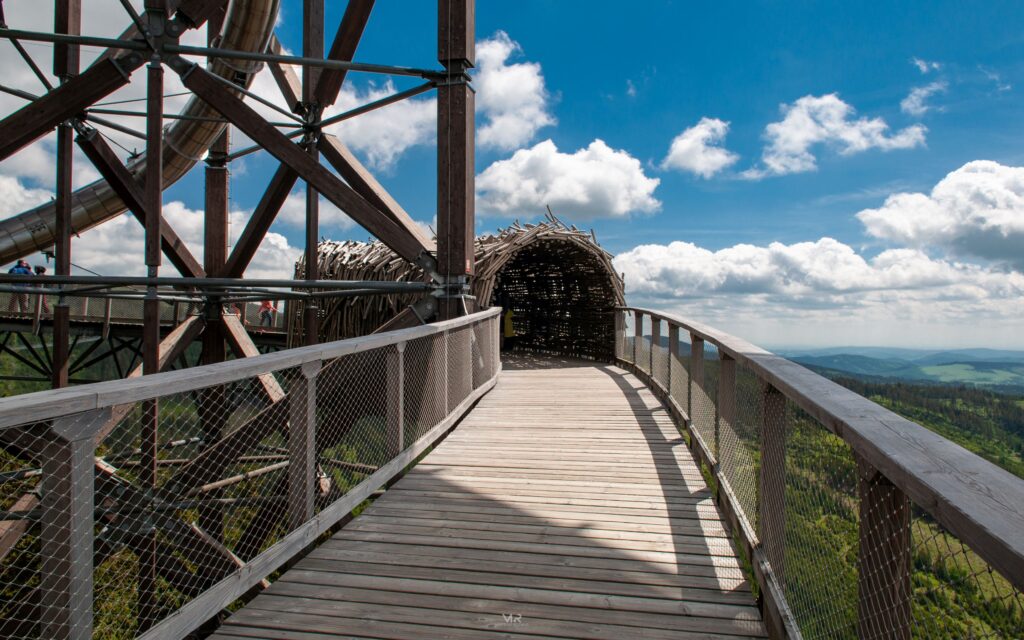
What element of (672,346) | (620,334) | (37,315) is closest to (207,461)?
(672,346)

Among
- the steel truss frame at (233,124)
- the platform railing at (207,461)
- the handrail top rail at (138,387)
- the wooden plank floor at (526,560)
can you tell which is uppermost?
the steel truss frame at (233,124)

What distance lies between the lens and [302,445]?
116 inches

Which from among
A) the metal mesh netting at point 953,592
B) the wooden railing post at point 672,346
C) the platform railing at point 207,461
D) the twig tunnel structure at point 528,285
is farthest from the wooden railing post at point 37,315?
the metal mesh netting at point 953,592

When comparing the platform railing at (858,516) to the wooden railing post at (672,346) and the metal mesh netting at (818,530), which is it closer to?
the metal mesh netting at (818,530)

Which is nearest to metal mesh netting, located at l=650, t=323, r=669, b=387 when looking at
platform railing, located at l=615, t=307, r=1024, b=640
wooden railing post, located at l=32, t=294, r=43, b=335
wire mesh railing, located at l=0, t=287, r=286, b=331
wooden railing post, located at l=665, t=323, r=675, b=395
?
wooden railing post, located at l=665, t=323, r=675, b=395

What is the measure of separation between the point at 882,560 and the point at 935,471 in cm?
44

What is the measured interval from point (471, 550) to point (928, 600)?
7.37 feet

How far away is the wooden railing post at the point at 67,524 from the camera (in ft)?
5.82

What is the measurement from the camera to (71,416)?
177 centimetres

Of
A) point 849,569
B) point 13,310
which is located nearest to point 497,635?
point 849,569

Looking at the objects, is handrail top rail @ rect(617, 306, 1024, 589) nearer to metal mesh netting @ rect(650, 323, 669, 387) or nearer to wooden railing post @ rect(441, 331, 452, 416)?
wooden railing post @ rect(441, 331, 452, 416)

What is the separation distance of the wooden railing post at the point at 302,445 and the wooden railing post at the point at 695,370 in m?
3.09

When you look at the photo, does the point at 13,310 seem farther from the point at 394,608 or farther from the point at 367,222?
the point at 394,608

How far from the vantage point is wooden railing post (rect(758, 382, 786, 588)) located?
8.37 feet
